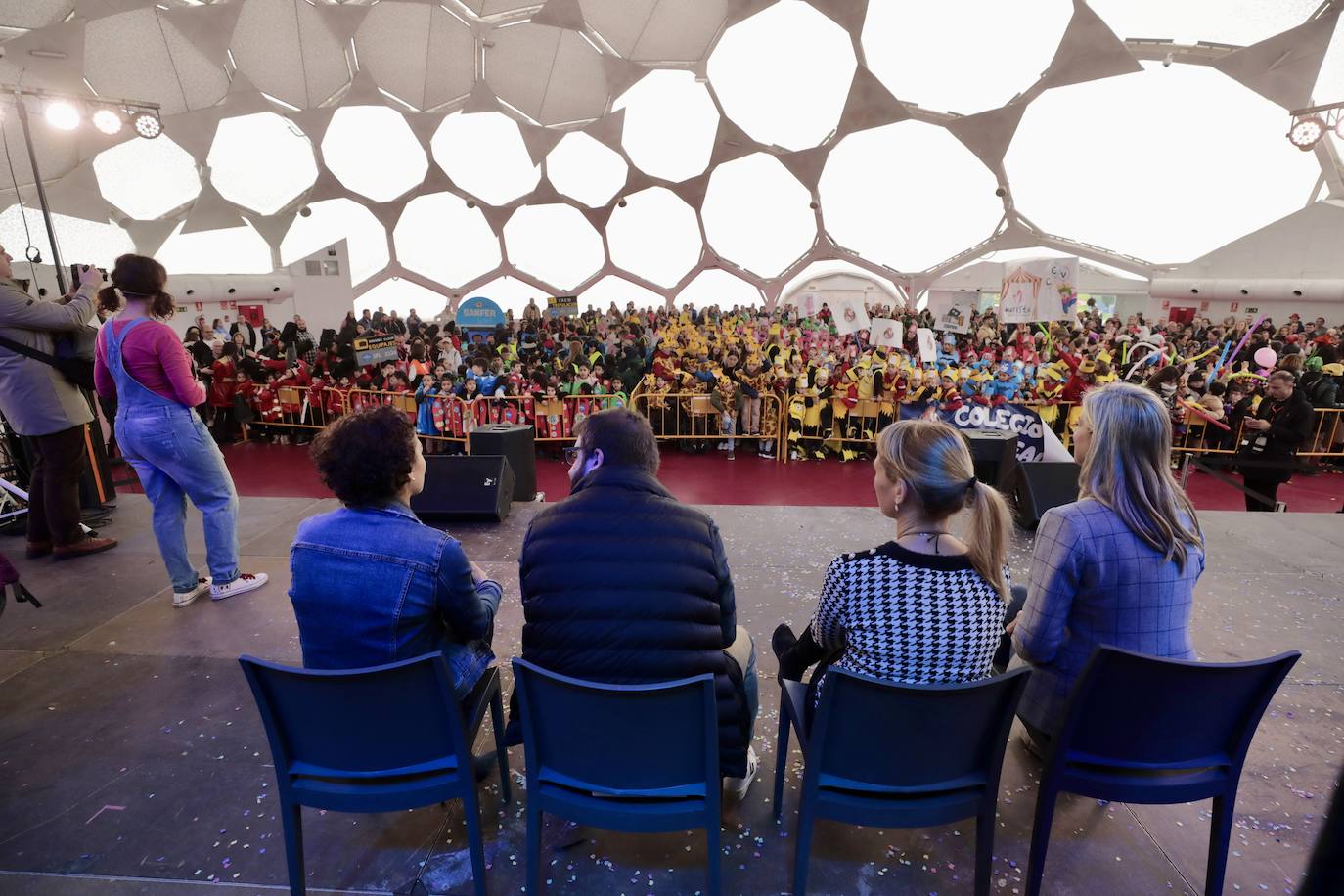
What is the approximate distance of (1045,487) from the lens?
4.44 m

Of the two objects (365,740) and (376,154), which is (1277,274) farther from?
(376,154)

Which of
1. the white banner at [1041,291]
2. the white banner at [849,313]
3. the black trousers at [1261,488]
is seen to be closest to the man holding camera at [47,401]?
the white banner at [849,313]

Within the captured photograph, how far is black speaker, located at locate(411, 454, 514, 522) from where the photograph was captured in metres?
4.60

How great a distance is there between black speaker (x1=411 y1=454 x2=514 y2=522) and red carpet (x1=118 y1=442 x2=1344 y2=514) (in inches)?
66.6

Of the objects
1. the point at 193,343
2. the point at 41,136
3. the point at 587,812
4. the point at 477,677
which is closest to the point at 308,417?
the point at 193,343

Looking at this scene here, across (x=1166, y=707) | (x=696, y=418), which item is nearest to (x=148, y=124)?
(x=696, y=418)

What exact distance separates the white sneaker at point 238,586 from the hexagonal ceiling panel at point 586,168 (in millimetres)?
27624

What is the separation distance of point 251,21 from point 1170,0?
29680mm

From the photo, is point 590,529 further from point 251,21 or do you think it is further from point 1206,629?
point 251,21

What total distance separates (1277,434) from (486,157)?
30.2 m

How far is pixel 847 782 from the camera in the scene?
1.59 metres

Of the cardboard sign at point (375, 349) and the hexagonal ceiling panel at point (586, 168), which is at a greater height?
the hexagonal ceiling panel at point (586, 168)

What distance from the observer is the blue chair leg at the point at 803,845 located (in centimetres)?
161

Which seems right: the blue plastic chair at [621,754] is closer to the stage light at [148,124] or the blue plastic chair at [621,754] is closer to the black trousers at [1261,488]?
the black trousers at [1261,488]
